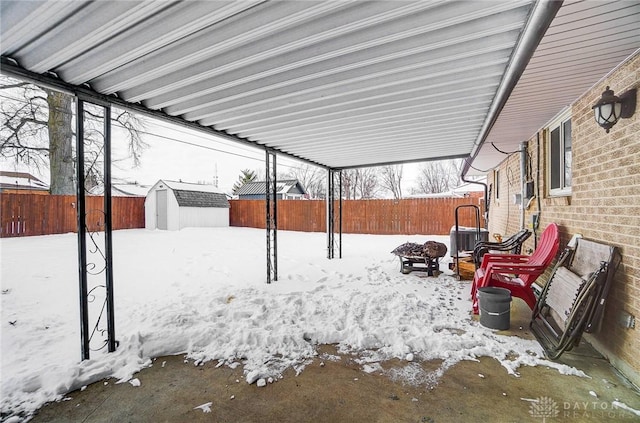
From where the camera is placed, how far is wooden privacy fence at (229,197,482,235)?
12.3 meters

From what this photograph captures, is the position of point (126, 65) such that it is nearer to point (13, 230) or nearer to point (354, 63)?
point (354, 63)

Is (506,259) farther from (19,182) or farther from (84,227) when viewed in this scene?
(19,182)

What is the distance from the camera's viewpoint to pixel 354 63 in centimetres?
219

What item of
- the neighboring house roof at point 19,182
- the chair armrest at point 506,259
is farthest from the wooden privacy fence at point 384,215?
the neighboring house roof at point 19,182

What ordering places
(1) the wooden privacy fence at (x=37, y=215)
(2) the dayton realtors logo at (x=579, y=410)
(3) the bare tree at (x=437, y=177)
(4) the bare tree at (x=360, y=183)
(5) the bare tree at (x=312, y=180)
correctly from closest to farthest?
(2) the dayton realtors logo at (x=579, y=410)
(1) the wooden privacy fence at (x=37, y=215)
(4) the bare tree at (x=360, y=183)
(3) the bare tree at (x=437, y=177)
(5) the bare tree at (x=312, y=180)

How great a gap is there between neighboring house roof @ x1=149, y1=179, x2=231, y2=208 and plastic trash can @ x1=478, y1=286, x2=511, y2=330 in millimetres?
14072

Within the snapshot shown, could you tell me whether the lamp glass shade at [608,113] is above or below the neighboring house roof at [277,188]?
below

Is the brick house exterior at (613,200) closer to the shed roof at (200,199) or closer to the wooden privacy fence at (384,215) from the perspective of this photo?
the wooden privacy fence at (384,215)

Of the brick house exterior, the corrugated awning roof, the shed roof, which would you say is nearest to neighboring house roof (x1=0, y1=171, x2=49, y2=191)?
the shed roof

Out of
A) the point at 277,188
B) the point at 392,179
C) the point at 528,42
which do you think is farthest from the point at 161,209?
the point at 392,179

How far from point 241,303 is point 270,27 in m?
3.26

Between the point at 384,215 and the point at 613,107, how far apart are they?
36.1 ft

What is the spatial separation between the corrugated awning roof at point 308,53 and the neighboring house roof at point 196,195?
482 inches

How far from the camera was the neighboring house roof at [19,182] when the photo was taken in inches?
671
